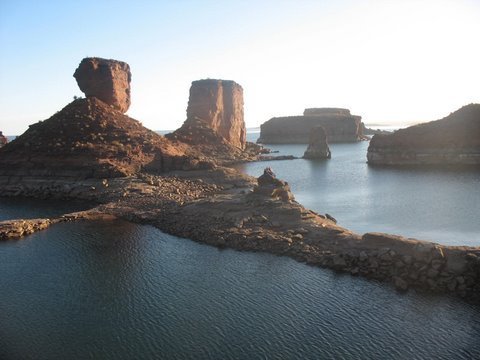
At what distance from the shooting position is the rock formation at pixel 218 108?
142 m

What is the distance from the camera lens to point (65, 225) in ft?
153

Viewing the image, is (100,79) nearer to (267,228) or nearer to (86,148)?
(86,148)

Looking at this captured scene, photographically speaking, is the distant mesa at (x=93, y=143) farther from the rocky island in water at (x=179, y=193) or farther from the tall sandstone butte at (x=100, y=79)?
the rocky island in water at (x=179, y=193)

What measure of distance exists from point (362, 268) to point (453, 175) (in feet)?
206

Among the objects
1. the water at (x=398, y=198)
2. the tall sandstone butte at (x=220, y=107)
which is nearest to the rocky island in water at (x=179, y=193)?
the water at (x=398, y=198)

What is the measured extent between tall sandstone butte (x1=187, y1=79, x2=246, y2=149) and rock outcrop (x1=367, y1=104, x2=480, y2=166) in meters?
57.5

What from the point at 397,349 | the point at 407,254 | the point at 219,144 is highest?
the point at 219,144

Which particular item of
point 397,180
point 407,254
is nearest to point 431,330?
point 407,254


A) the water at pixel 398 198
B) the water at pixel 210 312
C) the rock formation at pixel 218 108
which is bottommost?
the water at pixel 210 312

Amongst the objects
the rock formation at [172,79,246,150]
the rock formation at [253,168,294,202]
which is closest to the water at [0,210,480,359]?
the rock formation at [253,168,294,202]

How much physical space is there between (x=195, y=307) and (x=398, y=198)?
45586mm

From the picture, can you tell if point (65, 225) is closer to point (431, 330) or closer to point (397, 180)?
point (431, 330)

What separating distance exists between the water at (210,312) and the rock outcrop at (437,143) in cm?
8280

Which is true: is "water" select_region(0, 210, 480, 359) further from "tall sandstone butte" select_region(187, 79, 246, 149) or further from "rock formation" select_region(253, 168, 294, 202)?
"tall sandstone butte" select_region(187, 79, 246, 149)
